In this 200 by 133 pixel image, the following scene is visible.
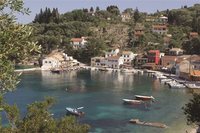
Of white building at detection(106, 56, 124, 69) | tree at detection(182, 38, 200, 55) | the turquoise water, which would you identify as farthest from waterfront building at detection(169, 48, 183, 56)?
the turquoise water

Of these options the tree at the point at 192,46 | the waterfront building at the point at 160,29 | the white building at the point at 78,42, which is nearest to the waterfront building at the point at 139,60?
the tree at the point at 192,46

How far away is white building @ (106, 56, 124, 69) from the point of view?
56938mm

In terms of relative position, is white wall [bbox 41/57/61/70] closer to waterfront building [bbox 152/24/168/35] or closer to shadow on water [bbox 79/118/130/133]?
waterfront building [bbox 152/24/168/35]

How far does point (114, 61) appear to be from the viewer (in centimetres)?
5738

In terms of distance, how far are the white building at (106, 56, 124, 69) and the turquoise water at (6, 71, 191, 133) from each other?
3850 millimetres

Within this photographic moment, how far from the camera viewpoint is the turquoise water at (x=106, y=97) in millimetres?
27444

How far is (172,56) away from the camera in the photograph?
55188 millimetres

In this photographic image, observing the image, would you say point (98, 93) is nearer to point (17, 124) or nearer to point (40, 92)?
point (40, 92)

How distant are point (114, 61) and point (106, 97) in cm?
2072

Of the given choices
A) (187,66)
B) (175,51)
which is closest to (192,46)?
(175,51)

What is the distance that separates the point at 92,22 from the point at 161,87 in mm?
30508

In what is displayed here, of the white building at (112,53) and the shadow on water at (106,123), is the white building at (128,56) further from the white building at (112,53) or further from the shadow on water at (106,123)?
the shadow on water at (106,123)

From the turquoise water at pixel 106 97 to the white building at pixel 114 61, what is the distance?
3.85 metres

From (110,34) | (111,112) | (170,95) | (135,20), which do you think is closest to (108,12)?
(135,20)
